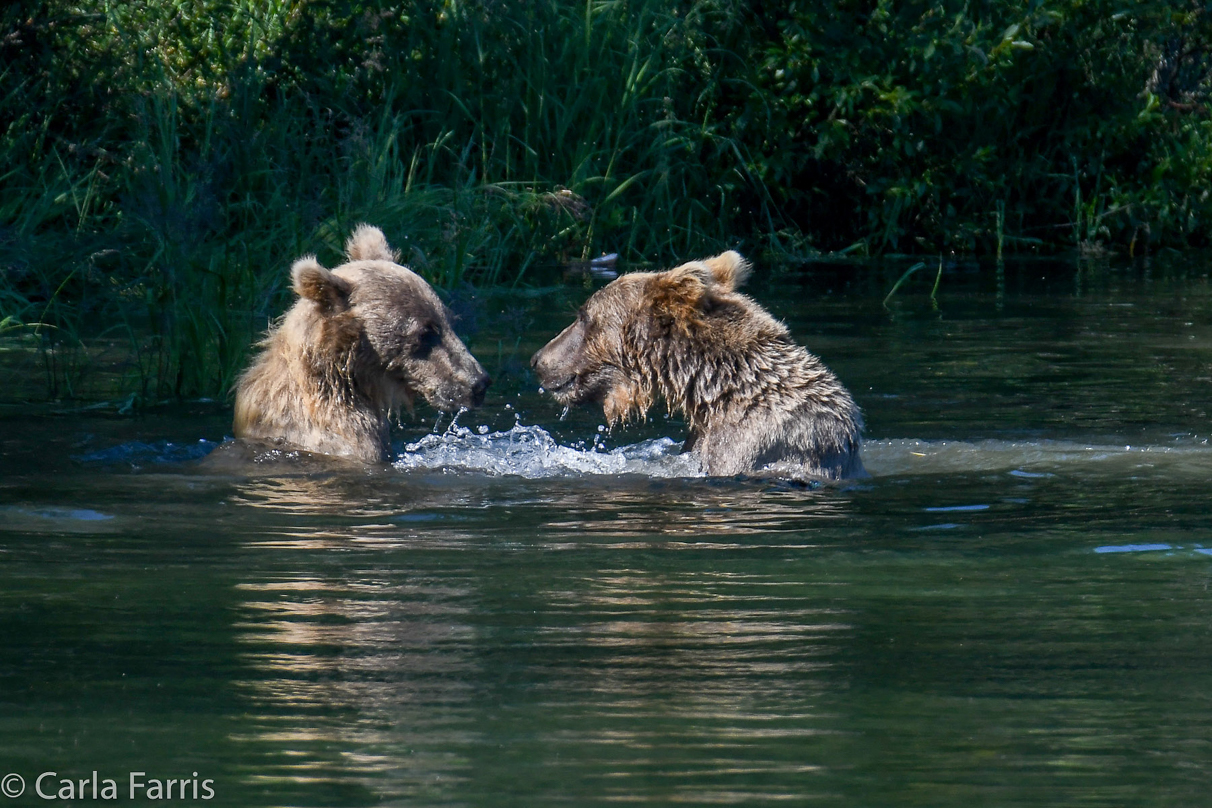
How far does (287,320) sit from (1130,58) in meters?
14.6

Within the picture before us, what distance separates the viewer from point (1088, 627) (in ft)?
16.1

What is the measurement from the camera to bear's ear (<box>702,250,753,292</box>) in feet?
27.1

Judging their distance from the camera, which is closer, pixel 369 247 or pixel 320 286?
pixel 320 286

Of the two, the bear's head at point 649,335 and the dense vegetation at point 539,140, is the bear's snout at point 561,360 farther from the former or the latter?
the dense vegetation at point 539,140

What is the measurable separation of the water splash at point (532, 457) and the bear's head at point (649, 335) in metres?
0.25

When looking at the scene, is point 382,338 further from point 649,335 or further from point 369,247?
point 649,335

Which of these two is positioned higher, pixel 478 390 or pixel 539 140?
pixel 539 140

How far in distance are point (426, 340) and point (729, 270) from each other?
143 centimetres

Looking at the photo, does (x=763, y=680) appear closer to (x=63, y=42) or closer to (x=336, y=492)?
(x=336, y=492)

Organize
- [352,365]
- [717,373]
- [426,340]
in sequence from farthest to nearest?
[426,340] < [352,365] < [717,373]

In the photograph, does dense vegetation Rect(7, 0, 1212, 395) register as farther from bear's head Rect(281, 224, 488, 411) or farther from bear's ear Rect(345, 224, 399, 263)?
bear's head Rect(281, 224, 488, 411)

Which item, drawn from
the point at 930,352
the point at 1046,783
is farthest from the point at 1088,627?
the point at 930,352

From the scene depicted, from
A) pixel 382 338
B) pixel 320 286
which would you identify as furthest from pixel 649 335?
pixel 320 286

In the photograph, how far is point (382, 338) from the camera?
325 inches
